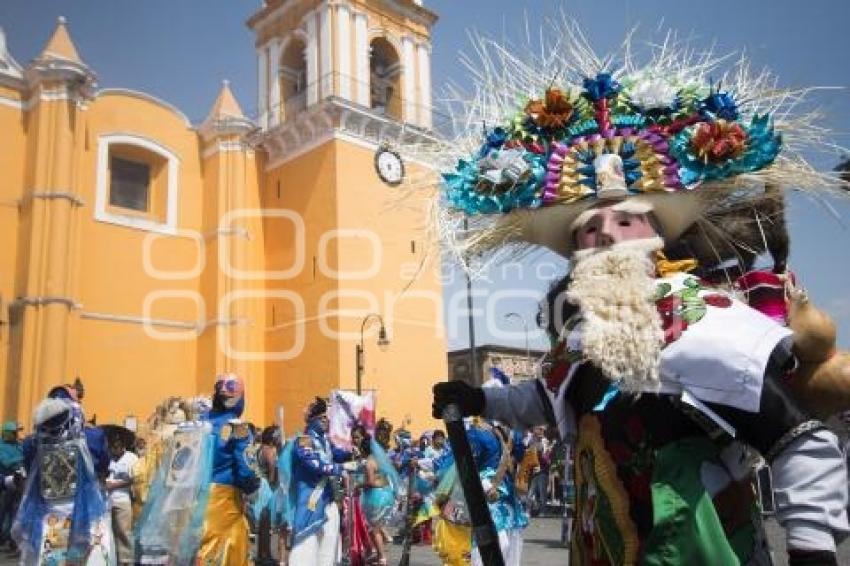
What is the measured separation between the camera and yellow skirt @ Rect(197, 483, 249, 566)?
659 centimetres

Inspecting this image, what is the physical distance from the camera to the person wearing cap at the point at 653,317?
208 centimetres

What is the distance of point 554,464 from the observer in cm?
1747

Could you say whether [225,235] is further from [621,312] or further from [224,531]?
[621,312]

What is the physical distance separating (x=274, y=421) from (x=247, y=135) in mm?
9568

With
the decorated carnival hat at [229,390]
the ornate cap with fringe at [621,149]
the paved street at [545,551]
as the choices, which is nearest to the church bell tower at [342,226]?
the paved street at [545,551]

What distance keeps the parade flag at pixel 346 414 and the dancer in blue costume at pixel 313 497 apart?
243 millimetres

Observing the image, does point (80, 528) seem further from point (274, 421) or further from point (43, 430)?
point (274, 421)

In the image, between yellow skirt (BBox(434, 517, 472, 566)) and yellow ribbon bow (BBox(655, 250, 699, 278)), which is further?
yellow skirt (BBox(434, 517, 472, 566))

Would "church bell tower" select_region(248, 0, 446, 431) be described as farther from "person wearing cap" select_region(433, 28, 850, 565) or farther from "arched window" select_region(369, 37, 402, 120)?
"person wearing cap" select_region(433, 28, 850, 565)

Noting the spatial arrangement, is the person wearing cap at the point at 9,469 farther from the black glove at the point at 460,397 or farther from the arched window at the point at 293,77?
the arched window at the point at 293,77

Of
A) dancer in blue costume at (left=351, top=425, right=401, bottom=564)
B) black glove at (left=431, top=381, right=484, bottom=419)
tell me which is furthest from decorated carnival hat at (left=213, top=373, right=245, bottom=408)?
black glove at (left=431, top=381, right=484, bottom=419)

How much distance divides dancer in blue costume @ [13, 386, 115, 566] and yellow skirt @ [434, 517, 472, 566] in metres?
2.95

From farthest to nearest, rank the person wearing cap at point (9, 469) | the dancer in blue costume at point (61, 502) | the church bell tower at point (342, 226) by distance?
the church bell tower at point (342, 226) < the person wearing cap at point (9, 469) < the dancer in blue costume at point (61, 502)

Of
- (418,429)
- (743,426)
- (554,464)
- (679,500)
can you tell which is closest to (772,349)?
(743,426)
